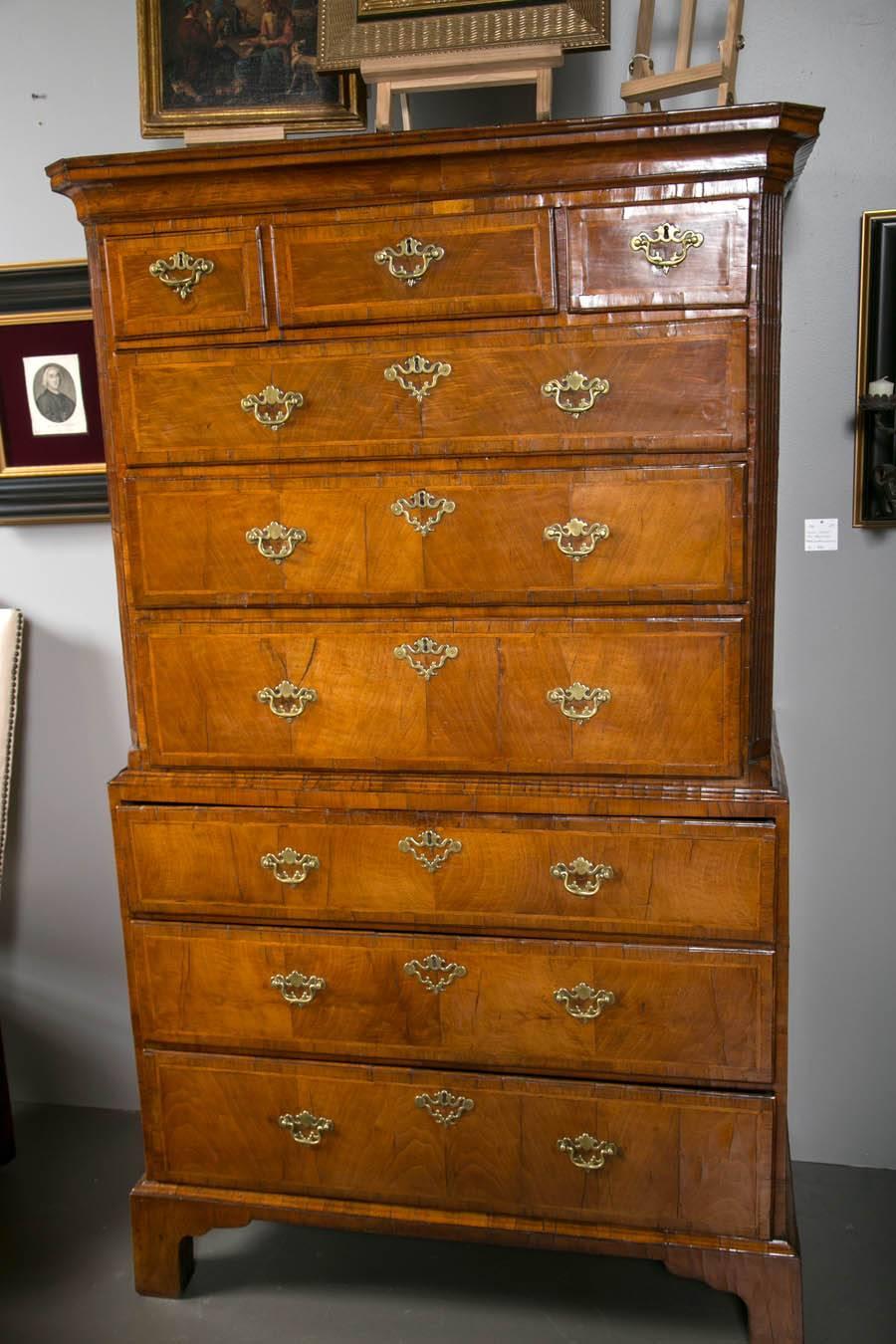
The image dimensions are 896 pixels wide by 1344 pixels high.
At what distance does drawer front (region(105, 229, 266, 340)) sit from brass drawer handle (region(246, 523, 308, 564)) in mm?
370

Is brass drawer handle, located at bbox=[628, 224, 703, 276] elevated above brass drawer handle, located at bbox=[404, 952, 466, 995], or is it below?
above

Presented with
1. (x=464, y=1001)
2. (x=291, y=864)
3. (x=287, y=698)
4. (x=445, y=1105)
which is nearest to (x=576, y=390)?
(x=287, y=698)

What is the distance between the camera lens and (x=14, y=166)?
283 cm

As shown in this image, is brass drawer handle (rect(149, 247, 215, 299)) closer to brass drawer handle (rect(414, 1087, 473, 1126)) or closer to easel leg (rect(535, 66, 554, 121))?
easel leg (rect(535, 66, 554, 121))

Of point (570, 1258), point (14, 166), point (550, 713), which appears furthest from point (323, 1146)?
point (14, 166)

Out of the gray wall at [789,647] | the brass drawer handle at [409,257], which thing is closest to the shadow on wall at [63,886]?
the gray wall at [789,647]

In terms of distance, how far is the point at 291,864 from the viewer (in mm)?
2336

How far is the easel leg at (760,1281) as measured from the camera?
2.27m

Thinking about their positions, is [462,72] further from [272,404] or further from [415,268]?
[272,404]

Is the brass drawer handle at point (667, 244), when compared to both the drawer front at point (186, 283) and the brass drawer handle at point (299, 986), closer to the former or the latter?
the drawer front at point (186, 283)

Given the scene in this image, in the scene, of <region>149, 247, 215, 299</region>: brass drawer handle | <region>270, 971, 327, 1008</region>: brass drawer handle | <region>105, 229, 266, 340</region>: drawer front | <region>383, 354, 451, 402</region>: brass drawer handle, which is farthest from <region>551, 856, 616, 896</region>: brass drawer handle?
<region>149, 247, 215, 299</region>: brass drawer handle

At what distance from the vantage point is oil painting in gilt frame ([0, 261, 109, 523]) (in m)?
2.87

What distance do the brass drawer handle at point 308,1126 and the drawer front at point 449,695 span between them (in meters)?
0.74

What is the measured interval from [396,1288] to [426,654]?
55.8 inches
